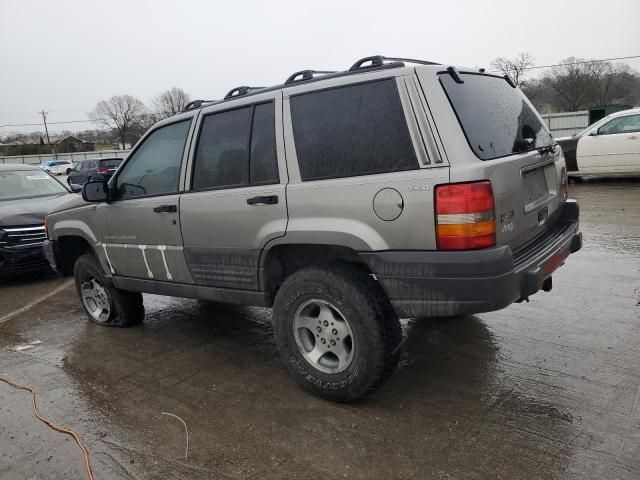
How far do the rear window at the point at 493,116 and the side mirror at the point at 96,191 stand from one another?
3.02 meters

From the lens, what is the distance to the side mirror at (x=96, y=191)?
4.32 meters

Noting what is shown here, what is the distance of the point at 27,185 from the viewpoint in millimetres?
8273

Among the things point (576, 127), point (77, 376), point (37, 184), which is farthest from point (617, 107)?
point (77, 376)

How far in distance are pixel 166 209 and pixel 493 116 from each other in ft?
8.12

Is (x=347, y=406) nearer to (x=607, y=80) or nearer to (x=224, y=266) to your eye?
(x=224, y=266)

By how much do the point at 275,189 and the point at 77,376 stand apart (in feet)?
7.34

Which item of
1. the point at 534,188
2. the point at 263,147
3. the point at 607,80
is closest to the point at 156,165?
the point at 263,147

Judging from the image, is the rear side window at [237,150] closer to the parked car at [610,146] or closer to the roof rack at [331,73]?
the roof rack at [331,73]

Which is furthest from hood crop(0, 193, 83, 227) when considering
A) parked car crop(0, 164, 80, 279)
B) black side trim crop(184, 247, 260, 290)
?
black side trim crop(184, 247, 260, 290)

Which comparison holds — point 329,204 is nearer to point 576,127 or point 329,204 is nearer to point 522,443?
point 522,443

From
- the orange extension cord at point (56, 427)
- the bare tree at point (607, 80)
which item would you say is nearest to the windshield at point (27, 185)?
the orange extension cord at point (56, 427)

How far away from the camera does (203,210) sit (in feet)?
Result: 11.9

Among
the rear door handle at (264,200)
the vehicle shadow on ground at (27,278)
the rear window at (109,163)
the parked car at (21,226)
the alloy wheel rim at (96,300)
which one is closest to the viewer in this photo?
the rear door handle at (264,200)

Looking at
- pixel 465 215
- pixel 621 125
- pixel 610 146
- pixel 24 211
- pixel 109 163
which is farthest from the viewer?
pixel 109 163
